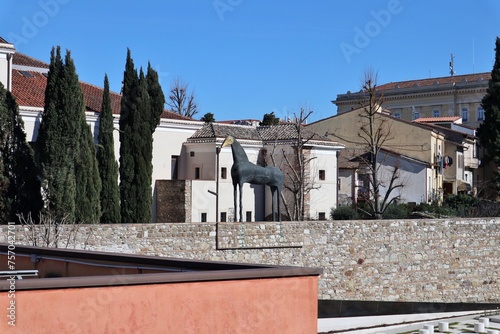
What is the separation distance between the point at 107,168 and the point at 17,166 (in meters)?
5.19

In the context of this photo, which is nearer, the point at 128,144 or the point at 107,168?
the point at 107,168

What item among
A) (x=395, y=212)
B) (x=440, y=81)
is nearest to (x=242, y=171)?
(x=395, y=212)

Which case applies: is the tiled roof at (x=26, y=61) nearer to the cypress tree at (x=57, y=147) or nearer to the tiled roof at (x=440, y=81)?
the cypress tree at (x=57, y=147)

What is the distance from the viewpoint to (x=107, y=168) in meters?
24.9

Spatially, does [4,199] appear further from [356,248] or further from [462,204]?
[462,204]

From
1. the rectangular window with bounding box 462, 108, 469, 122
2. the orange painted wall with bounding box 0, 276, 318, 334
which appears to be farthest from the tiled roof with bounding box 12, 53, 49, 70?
the rectangular window with bounding box 462, 108, 469, 122

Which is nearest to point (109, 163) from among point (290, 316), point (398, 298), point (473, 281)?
point (398, 298)

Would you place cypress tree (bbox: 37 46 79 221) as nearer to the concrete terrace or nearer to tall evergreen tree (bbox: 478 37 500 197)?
the concrete terrace

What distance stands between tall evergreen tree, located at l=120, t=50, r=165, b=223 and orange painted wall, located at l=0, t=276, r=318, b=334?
1795 cm

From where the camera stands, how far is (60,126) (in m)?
20.7

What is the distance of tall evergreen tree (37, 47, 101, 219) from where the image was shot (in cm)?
1961

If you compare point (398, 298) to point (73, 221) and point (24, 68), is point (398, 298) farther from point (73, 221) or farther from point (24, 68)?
point (24, 68)

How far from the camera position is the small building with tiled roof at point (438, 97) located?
5603 centimetres

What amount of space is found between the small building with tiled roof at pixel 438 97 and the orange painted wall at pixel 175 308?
4844cm
